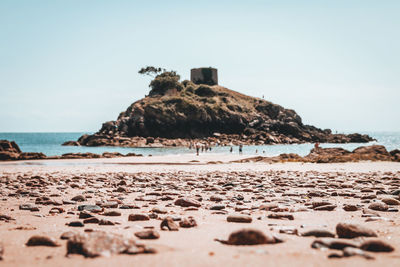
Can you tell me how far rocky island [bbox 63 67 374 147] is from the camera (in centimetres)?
9356

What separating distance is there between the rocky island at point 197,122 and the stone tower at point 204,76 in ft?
42.9

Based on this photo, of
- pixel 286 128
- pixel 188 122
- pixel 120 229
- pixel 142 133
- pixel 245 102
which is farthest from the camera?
pixel 245 102

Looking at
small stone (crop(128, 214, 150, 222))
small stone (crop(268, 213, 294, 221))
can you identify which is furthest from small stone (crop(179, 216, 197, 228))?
small stone (crop(268, 213, 294, 221))

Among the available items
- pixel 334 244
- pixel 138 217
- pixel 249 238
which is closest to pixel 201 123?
pixel 138 217

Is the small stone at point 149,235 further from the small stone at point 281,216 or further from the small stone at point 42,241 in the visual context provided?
the small stone at point 281,216

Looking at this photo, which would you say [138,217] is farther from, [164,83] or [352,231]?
[164,83]

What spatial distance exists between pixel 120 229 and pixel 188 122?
97.4m

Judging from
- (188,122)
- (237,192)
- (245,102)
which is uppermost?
(245,102)

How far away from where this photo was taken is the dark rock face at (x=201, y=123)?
94438mm

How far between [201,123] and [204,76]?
144ft

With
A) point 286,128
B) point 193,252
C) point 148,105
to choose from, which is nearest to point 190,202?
point 193,252

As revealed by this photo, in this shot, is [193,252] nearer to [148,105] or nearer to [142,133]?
[142,133]

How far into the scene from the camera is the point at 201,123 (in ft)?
337

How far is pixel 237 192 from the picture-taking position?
8.59m
